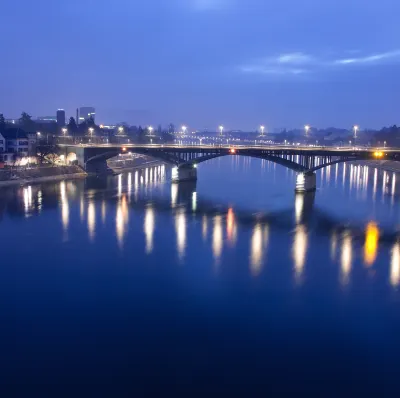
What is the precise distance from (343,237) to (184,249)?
7729 mm

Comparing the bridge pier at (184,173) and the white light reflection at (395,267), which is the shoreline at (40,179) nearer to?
the bridge pier at (184,173)

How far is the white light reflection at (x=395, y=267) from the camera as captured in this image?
14117mm

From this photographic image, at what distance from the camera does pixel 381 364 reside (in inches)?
360

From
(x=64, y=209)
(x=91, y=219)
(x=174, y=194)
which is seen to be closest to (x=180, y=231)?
(x=91, y=219)

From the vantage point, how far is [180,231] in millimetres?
20875

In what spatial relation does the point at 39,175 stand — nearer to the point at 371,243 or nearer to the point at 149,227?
the point at 149,227

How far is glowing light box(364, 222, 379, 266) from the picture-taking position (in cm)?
1658

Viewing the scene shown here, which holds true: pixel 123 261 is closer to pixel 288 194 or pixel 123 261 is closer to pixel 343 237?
pixel 343 237

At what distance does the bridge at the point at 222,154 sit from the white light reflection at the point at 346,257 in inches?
457

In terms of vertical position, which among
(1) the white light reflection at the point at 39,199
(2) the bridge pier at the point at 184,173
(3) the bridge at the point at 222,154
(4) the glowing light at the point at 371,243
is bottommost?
(4) the glowing light at the point at 371,243

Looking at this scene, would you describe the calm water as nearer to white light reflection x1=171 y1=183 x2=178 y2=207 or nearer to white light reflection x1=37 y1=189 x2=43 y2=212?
white light reflection x1=37 y1=189 x2=43 y2=212

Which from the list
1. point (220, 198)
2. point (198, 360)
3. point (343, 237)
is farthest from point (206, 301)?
point (220, 198)

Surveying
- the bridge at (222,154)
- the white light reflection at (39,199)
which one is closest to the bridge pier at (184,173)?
the bridge at (222,154)

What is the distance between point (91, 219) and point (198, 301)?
1254 cm
